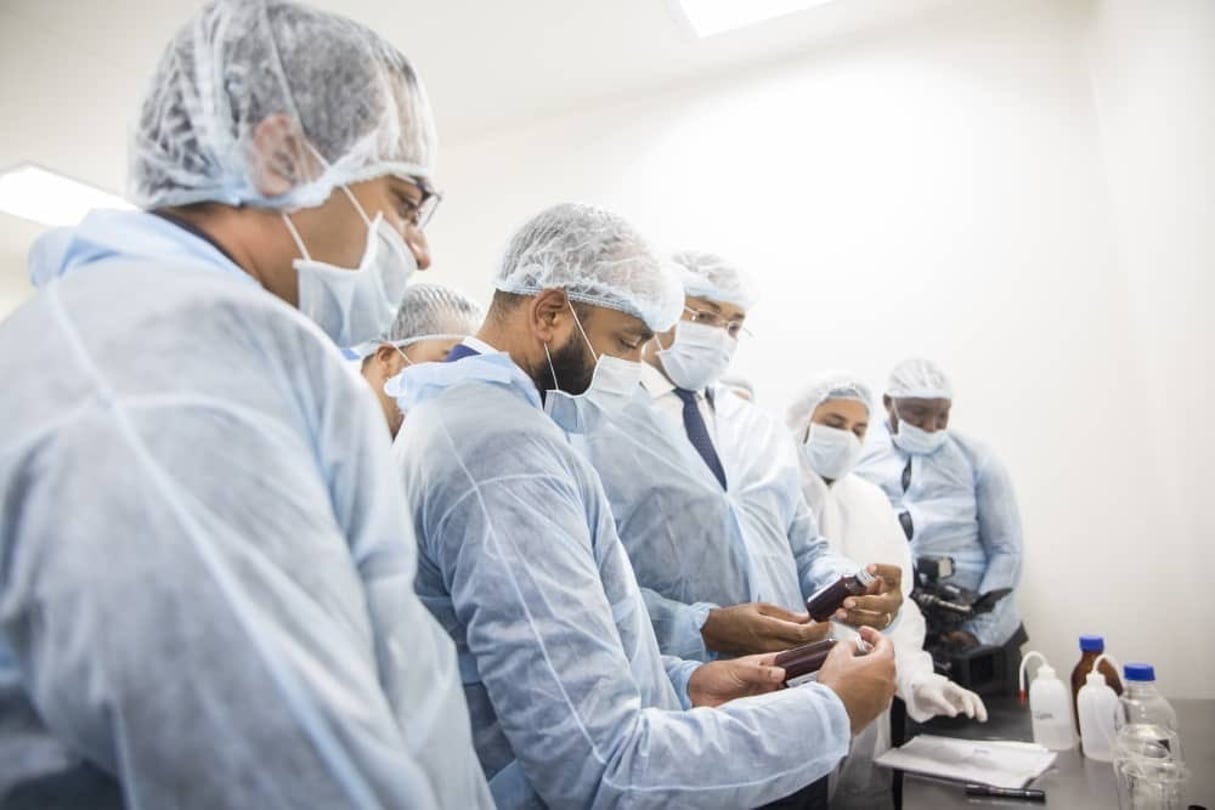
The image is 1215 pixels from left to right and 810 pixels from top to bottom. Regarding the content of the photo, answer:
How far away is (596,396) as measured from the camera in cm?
141

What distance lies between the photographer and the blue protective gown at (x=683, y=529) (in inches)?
62.9

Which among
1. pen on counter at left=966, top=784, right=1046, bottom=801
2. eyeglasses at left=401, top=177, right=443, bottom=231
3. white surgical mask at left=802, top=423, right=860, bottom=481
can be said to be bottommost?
pen on counter at left=966, top=784, right=1046, bottom=801

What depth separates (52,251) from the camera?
1.99ft

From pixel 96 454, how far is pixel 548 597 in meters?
0.54

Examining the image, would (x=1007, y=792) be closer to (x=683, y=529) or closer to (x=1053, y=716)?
(x=1053, y=716)

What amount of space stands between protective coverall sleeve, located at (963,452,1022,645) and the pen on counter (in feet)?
5.02

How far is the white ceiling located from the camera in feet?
8.89

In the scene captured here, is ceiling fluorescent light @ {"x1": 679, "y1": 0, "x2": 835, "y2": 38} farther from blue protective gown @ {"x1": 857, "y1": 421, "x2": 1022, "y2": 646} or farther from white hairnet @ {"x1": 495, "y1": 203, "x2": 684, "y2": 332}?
white hairnet @ {"x1": 495, "y1": 203, "x2": 684, "y2": 332}

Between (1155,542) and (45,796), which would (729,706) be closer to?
(45,796)

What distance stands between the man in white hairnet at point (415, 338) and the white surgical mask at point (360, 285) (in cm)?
90

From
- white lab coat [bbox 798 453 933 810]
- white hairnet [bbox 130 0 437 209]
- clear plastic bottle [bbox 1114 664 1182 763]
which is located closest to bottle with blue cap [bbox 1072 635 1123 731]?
clear plastic bottle [bbox 1114 664 1182 763]

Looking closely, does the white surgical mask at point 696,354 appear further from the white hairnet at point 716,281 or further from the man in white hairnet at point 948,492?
the man in white hairnet at point 948,492

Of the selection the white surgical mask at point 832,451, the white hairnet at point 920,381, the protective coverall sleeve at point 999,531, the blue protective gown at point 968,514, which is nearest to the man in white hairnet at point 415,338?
the white surgical mask at point 832,451

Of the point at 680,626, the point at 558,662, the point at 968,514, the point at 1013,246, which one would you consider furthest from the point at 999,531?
the point at 558,662
